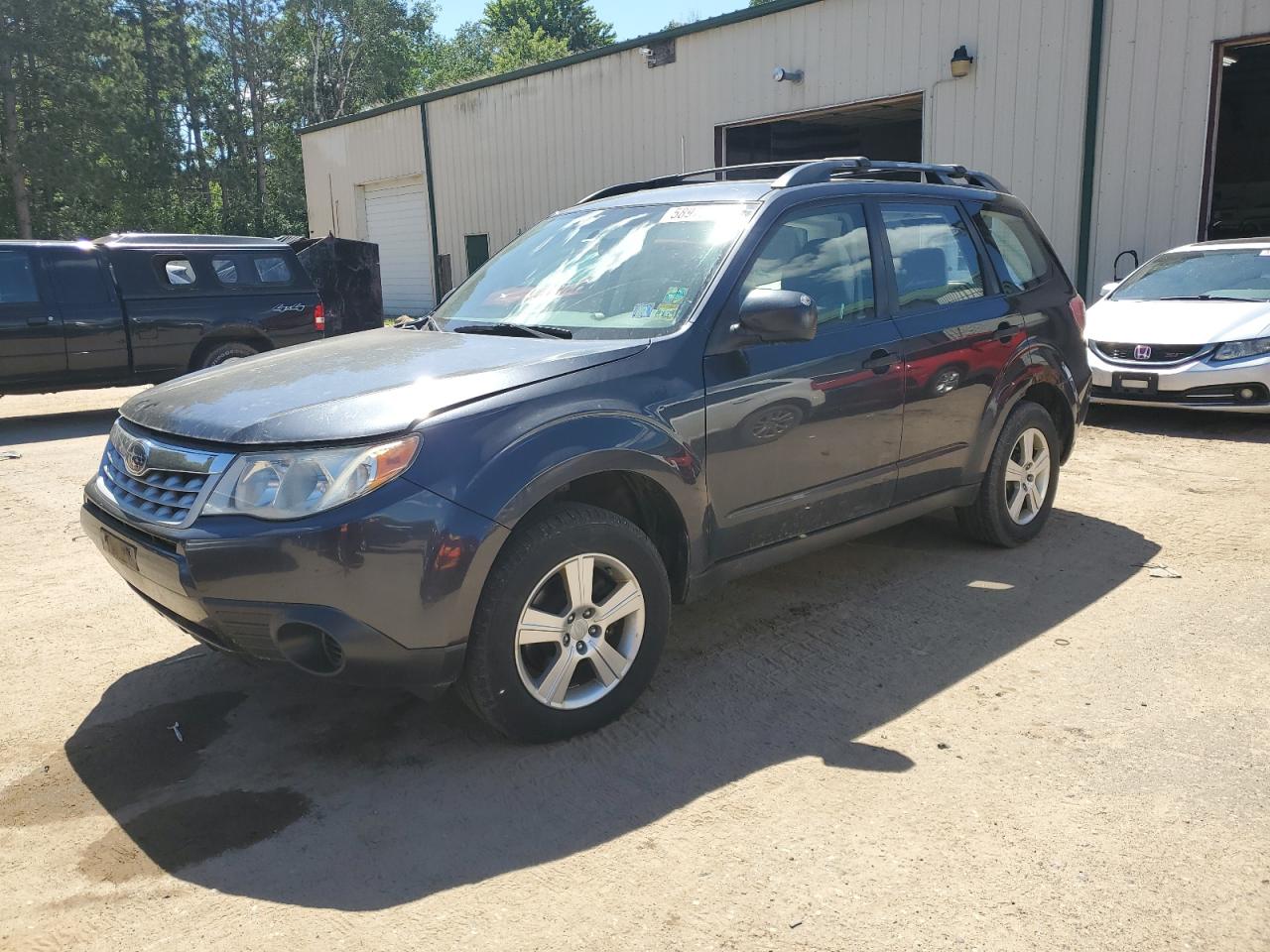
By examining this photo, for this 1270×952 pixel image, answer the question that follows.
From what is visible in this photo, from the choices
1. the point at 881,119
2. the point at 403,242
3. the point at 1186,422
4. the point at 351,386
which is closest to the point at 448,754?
the point at 351,386

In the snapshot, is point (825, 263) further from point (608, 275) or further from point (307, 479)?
point (307, 479)

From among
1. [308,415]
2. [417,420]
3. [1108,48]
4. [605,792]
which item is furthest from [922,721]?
[1108,48]

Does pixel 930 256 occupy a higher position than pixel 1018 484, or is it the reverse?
pixel 930 256

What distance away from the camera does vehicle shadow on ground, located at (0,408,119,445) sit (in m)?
9.83

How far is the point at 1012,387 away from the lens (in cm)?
503

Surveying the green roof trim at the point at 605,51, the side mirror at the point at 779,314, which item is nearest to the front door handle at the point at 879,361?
the side mirror at the point at 779,314

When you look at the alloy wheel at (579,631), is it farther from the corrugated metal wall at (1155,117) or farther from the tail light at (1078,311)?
the corrugated metal wall at (1155,117)

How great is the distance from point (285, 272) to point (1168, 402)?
9118 mm

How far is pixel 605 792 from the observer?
9.98 feet

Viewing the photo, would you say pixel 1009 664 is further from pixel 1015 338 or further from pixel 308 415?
pixel 308 415

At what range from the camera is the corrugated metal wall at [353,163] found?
888 inches

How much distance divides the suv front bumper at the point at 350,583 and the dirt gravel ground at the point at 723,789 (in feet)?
1.50

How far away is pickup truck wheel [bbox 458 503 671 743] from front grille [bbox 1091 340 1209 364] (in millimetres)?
6665

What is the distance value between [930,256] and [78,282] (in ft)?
28.9
